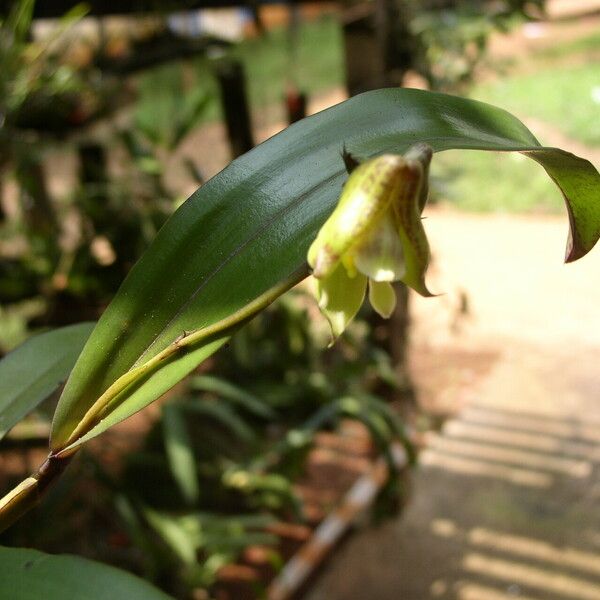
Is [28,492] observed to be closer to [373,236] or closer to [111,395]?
[111,395]

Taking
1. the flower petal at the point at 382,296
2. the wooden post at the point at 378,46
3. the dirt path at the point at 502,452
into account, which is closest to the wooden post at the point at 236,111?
the wooden post at the point at 378,46

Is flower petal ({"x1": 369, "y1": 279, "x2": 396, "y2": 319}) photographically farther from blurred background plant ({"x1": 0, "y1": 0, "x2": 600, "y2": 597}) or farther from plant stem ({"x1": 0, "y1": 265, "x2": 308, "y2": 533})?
blurred background plant ({"x1": 0, "y1": 0, "x2": 600, "y2": 597})

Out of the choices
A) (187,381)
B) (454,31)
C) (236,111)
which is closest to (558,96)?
(454,31)

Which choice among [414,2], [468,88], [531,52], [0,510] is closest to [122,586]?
[0,510]

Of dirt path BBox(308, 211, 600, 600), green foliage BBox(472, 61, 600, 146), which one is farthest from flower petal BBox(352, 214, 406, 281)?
green foliage BBox(472, 61, 600, 146)

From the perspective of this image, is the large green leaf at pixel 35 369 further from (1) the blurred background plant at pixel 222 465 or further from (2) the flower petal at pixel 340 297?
(1) the blurred background plant at pixel 222 465

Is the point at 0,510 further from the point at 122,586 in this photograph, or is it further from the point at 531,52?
the point at 531,52
